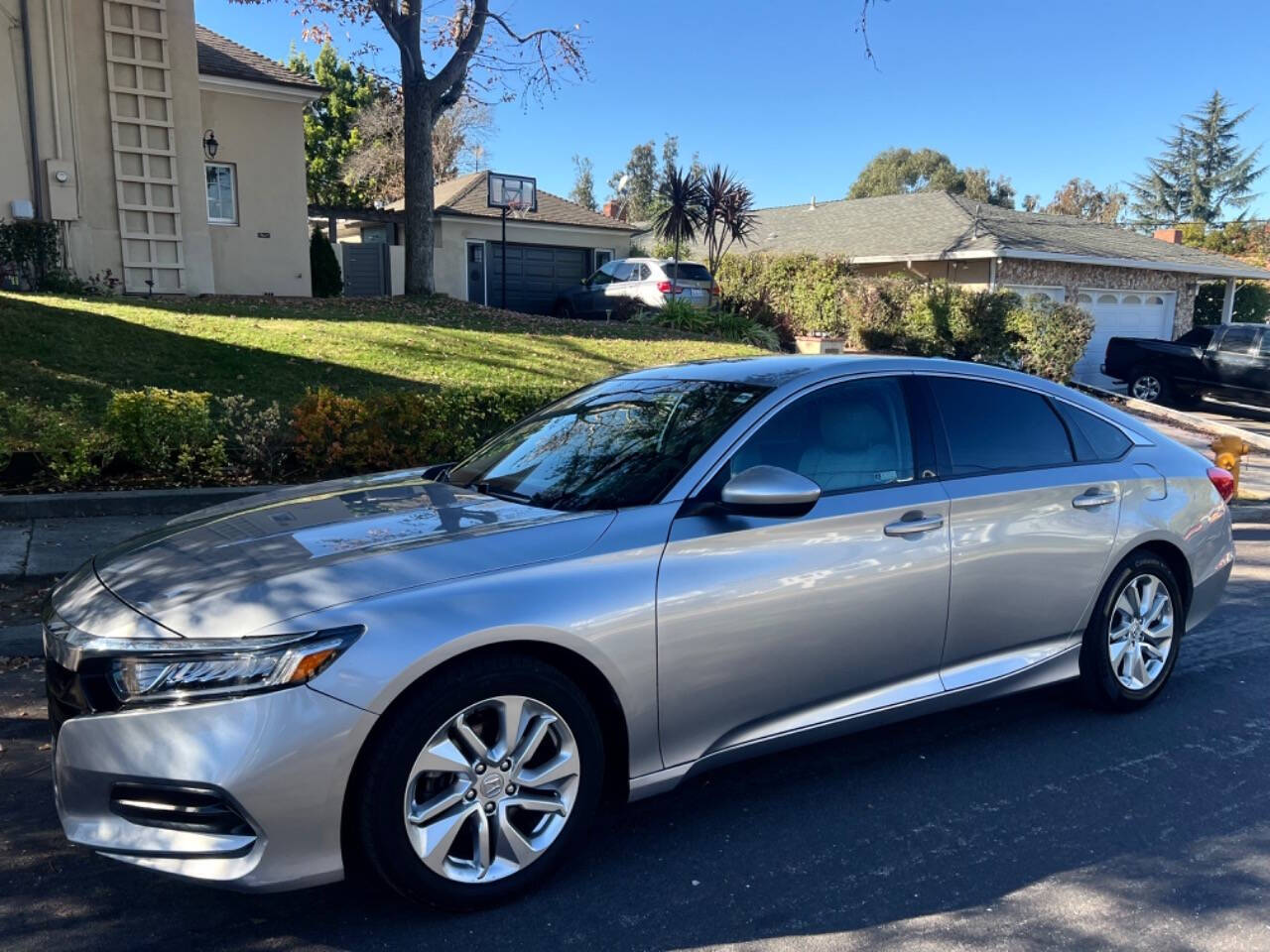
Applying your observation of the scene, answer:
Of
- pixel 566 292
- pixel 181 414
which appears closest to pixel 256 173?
pixel 566 292

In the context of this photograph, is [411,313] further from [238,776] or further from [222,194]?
[238,776]

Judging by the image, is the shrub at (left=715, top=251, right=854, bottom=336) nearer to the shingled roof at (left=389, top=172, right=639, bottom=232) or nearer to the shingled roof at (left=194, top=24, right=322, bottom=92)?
the shingled roof at (left=389, top=172, right=639, bottom=232)

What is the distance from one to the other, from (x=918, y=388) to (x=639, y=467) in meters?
1.35

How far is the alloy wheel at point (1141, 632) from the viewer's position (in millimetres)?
4699

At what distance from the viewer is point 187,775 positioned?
2.66m

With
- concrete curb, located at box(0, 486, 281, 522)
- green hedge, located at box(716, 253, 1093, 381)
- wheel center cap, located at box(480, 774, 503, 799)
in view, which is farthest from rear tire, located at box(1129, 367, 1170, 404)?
wheel center cap, located at box(480, 774, 503, 799)

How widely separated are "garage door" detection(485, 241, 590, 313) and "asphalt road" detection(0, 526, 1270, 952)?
2265 cm

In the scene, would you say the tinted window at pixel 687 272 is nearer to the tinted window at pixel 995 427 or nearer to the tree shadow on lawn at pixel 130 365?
the tree shadow on lawn at pixel 130 365

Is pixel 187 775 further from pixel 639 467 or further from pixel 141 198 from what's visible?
pixel 141 198

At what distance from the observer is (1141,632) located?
4.80m

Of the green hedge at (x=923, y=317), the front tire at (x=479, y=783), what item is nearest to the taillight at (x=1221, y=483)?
the front tire at (x=479, y=783)

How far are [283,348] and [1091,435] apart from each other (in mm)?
9790

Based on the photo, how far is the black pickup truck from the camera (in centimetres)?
1877

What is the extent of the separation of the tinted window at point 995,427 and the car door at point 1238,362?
17022mm
